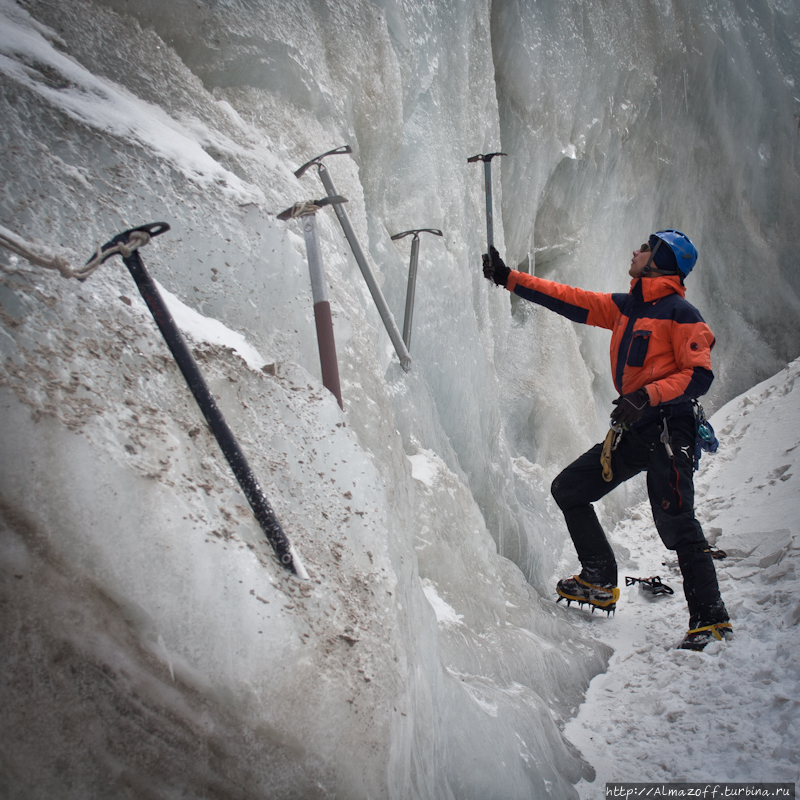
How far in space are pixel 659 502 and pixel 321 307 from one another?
1771mm

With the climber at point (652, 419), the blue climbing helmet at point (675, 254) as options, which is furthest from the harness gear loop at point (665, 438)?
the blue climbing helmet at point (675, 254)

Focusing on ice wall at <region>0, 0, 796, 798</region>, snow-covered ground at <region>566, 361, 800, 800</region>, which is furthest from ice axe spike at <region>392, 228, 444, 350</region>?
snow-covered ground at <region>566, 361, 800, 800</region>

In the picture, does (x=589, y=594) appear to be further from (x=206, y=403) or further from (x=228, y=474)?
(x=206, y=403)

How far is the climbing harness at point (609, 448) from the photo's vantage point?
269 centimetres

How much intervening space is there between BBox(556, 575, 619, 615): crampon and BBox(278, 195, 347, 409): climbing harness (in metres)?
2.03

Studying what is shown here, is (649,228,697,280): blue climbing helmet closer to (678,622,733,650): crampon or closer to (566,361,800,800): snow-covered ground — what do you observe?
(566,361,800,800): snow-covered ground

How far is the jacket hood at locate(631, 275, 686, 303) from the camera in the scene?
8.59ft

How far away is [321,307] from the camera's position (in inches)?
56.9

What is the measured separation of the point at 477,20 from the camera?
3896 mm

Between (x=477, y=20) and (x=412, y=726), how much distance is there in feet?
13.8

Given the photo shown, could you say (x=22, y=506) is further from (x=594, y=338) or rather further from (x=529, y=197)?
(x=594, y=338)

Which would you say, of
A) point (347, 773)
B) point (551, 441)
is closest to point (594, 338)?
point (551, 441)

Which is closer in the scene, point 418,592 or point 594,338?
point 418,592

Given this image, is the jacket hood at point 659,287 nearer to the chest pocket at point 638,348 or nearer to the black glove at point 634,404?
the chest pocket at point 638,348
